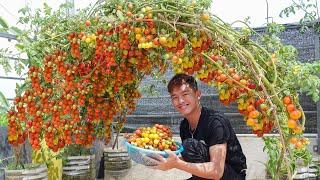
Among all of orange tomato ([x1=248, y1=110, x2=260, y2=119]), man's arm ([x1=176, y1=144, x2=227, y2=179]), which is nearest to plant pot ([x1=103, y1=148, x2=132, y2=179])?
man's arm ([x1=176, y1=144, x2=227, y2=179])

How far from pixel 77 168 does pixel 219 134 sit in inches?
91.6

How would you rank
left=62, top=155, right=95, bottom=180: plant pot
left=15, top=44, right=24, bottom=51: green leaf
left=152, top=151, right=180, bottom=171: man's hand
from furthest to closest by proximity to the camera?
left=62, top=155, right=95, bottom=180: plant pot < left=15, top=44, right=24, bottom=51: green leaf < left=152, top=151, right=180, bottom=171: man's hand

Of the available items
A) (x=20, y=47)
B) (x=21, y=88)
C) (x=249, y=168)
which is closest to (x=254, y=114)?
(x=20, y=47)

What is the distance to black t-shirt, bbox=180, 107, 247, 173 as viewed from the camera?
2057 mm

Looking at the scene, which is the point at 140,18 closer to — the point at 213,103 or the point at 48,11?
the point at 48,11

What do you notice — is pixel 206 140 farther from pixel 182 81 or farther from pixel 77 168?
pixel 77 168

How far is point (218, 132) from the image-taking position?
6.74 feet

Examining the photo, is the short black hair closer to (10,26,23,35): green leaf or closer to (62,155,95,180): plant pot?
(10,26,23,35): green leaf

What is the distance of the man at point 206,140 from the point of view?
1984mm

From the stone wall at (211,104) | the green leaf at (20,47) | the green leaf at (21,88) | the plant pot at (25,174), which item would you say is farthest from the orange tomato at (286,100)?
the stone wall at (211,104)

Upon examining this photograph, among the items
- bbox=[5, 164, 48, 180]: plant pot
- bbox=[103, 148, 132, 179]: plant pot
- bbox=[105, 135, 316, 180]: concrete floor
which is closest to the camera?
bbox=[5, 164, 48, 180]: plant pot

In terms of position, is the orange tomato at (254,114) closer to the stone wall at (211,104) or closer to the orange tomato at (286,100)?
the orange tomato at (286,100)

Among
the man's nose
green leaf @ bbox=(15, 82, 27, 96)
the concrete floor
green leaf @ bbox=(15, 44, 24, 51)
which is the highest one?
green leaf @ bbox=(15, 44, 24, 51)

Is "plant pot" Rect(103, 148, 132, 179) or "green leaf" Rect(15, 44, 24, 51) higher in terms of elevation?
"green leaf" Rect(15, 44, 24, 51)
